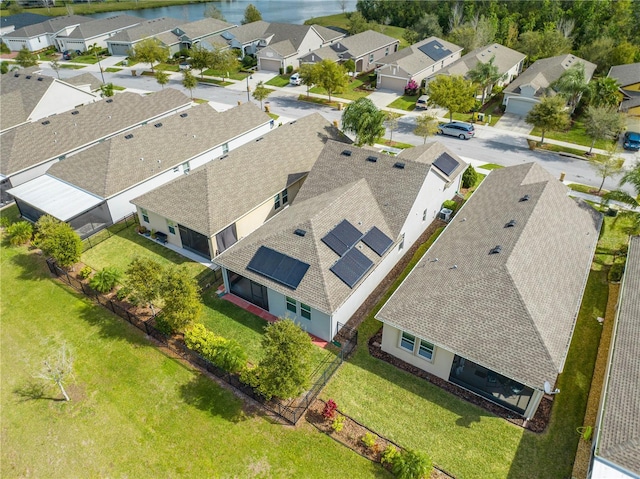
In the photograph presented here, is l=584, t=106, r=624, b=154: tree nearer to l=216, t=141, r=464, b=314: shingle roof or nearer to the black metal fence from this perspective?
l=216, t=141, r=464, b=314: shingle roof

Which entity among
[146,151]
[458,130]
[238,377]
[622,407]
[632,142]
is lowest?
[238,377]

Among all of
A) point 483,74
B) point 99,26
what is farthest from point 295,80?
point 99,26

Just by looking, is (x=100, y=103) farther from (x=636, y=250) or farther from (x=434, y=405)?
(x=636, y=250)

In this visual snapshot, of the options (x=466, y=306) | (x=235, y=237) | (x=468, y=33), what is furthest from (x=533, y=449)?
(x=468, y=33)

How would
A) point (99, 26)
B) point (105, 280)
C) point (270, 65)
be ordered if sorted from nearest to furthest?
point (105, 280) < point (270, 65) < point (99, 26)

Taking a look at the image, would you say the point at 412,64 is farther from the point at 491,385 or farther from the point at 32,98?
the point at 491,385

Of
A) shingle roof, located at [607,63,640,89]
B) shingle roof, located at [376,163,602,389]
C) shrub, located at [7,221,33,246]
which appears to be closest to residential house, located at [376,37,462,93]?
shingle roof, located at [607,63,640,89]

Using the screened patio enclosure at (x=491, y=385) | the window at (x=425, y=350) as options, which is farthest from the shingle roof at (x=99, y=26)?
the screened patio enclosure at (x=491, y=385)
